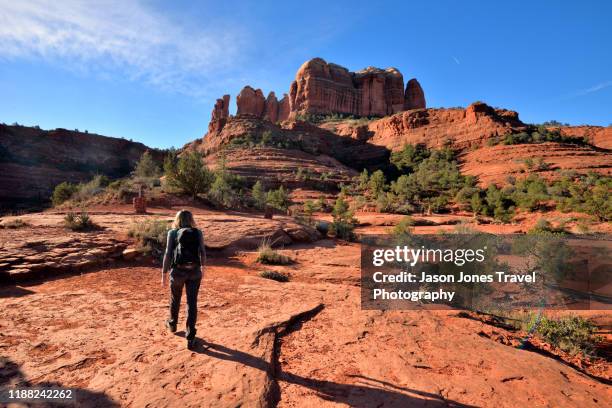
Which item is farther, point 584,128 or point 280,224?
point 584,128

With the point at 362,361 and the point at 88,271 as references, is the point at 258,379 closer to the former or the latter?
the point at 362,361

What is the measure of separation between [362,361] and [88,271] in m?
6.32

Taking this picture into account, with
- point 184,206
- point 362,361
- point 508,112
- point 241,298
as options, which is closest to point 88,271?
point 241,298

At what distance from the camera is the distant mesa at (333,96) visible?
84.1 metres

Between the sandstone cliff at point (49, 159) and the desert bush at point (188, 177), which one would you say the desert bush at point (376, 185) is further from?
the sandstone cliff at point (49, 159)

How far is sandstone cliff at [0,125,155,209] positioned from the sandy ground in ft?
123

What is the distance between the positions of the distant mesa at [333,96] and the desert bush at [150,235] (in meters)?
76.6

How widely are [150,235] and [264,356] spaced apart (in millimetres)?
6593

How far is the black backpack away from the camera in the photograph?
383 cm

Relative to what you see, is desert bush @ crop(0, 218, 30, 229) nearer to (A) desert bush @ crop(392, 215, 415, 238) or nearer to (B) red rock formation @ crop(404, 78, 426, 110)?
(A) desert bush @ crop(392, 215, 415, 238)

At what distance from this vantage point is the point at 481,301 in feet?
23.2

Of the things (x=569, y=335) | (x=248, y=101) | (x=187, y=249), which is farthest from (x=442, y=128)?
(x=187, y=249)

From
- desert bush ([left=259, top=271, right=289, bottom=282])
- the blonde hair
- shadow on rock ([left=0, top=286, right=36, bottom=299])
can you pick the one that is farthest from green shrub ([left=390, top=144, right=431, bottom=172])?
shadow on rock ([left=0, top=286, right=36, bottom=299])

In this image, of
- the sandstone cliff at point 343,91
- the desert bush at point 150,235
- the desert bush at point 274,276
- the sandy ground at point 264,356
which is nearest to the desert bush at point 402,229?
the desert bush at point 274,276
